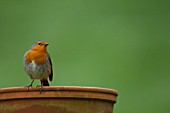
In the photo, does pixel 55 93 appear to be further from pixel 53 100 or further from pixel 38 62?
pixel 38 62

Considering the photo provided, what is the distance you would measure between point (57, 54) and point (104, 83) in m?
0.99

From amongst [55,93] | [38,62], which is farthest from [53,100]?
[38,62]

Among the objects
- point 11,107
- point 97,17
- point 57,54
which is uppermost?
point 97,17

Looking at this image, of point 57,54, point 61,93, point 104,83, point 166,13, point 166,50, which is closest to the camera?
point 61,93

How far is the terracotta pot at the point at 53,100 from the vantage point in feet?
11.8

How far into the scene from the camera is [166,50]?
9367 millimetres

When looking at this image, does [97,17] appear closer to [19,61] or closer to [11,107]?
[19,61]

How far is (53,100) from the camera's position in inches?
142

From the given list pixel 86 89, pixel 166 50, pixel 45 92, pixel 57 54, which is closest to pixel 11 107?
pixel 45 92

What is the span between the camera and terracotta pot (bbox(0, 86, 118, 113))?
142 inches

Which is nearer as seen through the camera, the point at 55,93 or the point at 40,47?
the point at 55,93

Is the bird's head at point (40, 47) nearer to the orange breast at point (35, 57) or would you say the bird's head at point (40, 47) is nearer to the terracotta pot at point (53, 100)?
the orange breast at point (35, 57)

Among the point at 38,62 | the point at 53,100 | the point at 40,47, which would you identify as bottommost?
the point at 53,100

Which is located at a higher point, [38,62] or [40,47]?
[40,47]
